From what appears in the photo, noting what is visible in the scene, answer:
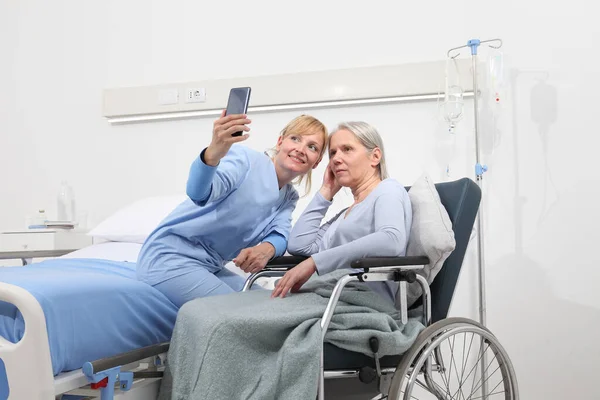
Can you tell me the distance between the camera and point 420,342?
162 centimetres

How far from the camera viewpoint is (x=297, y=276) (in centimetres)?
179

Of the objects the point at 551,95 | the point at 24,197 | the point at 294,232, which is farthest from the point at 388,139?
the point at 24,197

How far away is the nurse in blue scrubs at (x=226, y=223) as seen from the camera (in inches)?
82.5

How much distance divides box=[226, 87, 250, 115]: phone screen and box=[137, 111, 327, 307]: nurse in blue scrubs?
0.20 meters

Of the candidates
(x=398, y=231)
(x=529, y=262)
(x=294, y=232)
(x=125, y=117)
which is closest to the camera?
(x=398, y=231)

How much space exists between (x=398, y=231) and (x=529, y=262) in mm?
1544

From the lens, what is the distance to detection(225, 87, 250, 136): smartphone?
1850mm

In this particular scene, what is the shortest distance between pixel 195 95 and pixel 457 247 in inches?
80.9

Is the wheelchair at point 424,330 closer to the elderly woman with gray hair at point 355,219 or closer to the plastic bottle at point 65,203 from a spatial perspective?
the elderly woman with gray hair at point 355,219

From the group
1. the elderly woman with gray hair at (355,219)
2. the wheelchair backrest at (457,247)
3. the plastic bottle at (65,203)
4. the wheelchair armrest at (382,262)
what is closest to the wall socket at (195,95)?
the plastic bottle at (65,203)

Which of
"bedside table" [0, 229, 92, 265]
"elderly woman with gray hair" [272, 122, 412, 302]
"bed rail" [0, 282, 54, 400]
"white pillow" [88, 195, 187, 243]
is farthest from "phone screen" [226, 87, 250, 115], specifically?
"bedside table" [0, 229, 92, 265]

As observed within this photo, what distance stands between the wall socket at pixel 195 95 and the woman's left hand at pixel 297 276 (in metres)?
1.88

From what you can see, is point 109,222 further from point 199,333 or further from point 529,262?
point 529,262

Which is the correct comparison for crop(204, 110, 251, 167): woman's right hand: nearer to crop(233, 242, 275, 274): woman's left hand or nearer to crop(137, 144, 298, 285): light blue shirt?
crop(137, 144, 298, 285): light blue shirt
